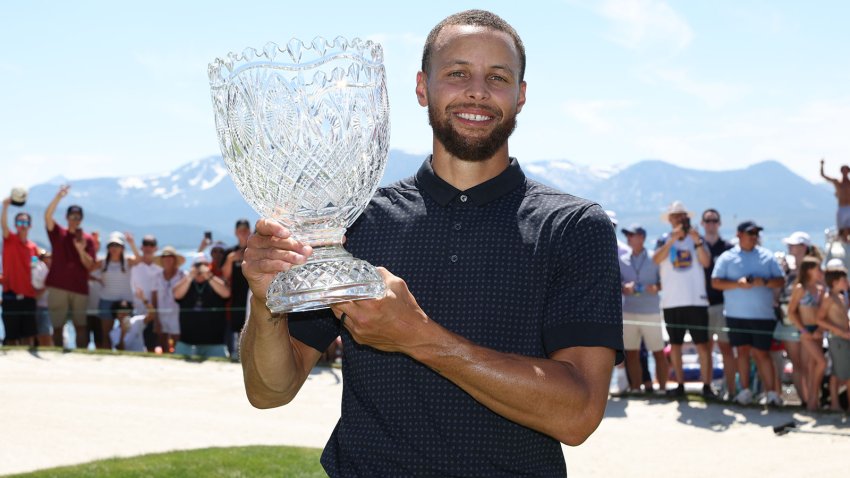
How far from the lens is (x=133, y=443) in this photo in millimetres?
9078

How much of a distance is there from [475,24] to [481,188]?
42 centimetres

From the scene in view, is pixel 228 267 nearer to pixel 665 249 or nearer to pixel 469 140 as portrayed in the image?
pixel 665 249

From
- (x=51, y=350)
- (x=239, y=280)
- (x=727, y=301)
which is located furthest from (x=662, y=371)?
(x=51, y=350)

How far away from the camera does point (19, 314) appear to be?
13.6 meters

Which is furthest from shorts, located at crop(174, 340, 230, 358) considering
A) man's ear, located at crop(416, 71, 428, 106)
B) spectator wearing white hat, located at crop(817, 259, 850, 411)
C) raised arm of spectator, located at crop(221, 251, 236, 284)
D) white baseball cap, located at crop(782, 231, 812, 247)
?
man's ear, located at crop(416, 71, 428, 106)

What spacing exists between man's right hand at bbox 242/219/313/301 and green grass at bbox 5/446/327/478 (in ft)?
18.0

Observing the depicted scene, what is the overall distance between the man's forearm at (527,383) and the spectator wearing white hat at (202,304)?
10.2m

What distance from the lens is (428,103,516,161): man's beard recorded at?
2.52m

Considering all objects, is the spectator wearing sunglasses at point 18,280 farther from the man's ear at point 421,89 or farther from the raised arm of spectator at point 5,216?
the man's ear at point 421,89

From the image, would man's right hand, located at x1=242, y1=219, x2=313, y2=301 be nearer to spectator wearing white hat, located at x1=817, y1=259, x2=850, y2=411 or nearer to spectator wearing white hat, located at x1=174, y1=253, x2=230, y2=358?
spectator wearing white hat, located at x1=817, y1=259, x2=850, y2=411

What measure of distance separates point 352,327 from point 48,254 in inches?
535

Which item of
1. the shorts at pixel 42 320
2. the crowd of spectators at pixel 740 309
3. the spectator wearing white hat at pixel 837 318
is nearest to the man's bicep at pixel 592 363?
the crowd of spectators at pixel 740 309

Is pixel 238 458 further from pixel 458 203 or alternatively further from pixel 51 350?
pixel 51 350

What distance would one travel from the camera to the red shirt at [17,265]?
1300cm
